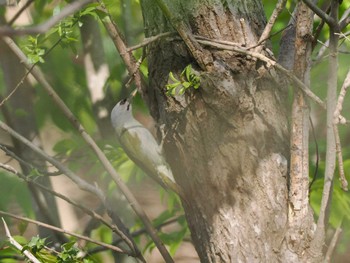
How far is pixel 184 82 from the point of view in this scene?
7.50ft

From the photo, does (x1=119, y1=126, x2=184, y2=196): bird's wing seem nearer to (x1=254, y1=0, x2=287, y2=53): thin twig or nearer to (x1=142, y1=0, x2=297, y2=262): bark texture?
(x1=142, y1=0, x2=297, y2=262): bark texture

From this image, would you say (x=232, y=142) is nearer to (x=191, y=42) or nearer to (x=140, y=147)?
(x=191, y=42)

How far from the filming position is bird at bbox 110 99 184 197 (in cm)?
369

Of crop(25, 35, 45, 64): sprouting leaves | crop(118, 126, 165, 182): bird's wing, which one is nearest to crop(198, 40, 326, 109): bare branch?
crop(25, 35, 45, 64): sprouting leaves

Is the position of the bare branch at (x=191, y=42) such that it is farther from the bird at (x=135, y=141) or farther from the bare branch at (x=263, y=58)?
the bird at (x=135, y=141)

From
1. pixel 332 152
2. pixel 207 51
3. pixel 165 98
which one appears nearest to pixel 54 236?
pixel 165 98

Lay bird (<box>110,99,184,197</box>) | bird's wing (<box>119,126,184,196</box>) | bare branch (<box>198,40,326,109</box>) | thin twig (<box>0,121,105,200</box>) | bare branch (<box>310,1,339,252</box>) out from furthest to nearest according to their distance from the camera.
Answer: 1. bird (<box>110,99,184,197</box>)
2. bird's wing (<box>119,126,184,196</box>)
3. thin twig (<box>0,121,105,200</box>)
4. bare branch (<box>198,40,326,109</box>)
5. bare branch (<box>310,1,339,252</box>)

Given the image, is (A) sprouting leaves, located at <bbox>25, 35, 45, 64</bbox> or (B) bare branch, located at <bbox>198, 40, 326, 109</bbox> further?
(A) sprouting leaves, located at <bbox>25, 35, 45, 64</bbox>

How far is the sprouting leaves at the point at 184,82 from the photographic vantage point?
226 centimetres

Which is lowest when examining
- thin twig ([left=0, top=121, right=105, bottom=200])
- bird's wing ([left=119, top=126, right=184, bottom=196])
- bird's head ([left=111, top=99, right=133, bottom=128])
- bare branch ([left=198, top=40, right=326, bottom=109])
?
bird's wing ([left=119, top=126, right=184, bottom=196])

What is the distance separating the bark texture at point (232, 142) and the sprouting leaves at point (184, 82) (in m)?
0.03

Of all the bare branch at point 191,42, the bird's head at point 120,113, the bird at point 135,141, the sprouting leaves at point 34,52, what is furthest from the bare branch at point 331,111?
the bird's head at point 120,113

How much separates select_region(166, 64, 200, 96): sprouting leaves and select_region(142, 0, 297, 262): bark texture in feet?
0.09

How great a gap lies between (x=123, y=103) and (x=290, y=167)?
1927mm
